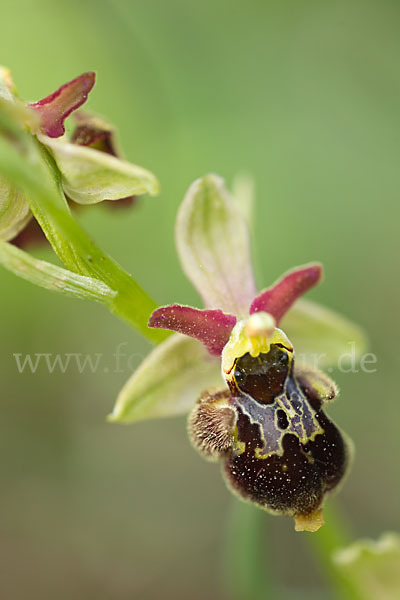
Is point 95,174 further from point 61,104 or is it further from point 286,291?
point 286,291

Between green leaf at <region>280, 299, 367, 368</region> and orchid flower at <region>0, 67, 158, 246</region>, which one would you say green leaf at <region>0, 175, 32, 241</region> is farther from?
green leaf at <region>280, 299, 367, 368</region>

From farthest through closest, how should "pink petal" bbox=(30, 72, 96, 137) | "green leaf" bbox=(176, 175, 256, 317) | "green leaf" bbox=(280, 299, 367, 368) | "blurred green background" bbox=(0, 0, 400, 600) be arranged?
"blurred green background" bbox=(0, 0, 400, 600)
"green leaf" bbox=(280, 299, 367, 368)
"green leaf" bbox=(176, 175, 256, 317)
"pink petal" bbox=(30, 72, 96, 137)

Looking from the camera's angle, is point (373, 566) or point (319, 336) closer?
point (319, 336)

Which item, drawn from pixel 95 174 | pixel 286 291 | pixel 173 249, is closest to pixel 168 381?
pixel 286 291

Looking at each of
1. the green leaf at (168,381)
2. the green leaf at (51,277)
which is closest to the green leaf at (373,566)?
the green leaf at (168,381)

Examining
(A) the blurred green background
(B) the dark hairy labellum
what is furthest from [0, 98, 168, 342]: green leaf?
(A) the blurred green background

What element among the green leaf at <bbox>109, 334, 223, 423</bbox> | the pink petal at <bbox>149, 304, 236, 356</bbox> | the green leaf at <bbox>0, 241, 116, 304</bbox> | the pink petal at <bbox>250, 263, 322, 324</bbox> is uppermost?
the pink petal at <bbox>250, 263, 322, 324</bbox>

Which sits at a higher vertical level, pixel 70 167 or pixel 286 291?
pixel 70 167

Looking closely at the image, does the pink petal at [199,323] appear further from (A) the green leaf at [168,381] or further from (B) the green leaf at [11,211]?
(B) the green leaf at [11,211]
